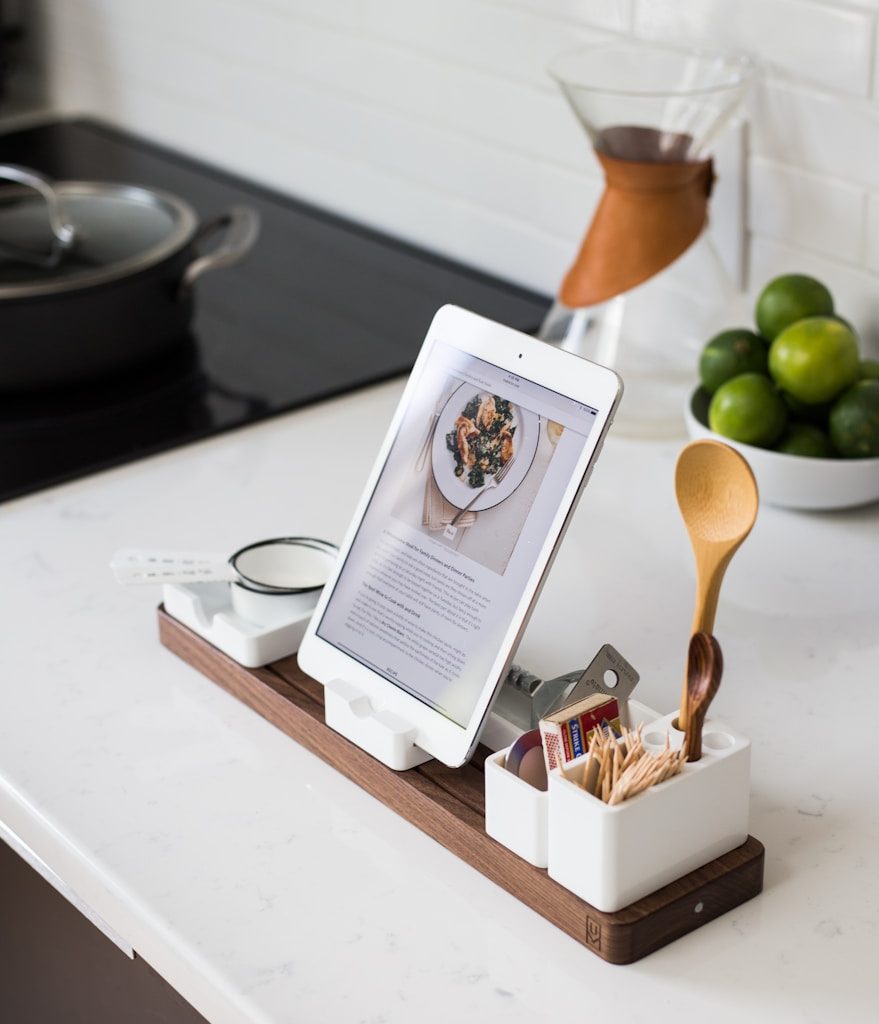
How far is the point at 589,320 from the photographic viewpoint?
4.69 feet

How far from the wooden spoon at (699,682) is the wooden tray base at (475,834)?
73 millimetres

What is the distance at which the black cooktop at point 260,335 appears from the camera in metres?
1.46

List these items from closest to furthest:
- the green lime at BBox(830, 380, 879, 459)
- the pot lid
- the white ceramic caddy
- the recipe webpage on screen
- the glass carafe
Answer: the white ceramic caddy, the recipe webpage on screen, the green lime at BBox(830, 380, 879, 459), the glass carafe, the pot lid

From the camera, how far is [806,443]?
1248 millimetres

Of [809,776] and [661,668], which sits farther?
[661,668]

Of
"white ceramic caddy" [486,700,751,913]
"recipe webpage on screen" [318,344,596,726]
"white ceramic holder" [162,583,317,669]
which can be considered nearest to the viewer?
"white ceramic caddy" [486,700,751,913]

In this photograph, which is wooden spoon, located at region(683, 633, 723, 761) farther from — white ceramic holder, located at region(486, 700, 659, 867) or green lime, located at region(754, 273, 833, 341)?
green lime, located at region(754, 273, 833, 341)

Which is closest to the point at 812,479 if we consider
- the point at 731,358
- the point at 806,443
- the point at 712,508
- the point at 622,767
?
the point at 806,443

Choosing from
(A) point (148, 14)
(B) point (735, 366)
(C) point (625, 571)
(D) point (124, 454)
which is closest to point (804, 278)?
(B) point (735, 366)

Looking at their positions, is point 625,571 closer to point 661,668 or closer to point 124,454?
point 661,668

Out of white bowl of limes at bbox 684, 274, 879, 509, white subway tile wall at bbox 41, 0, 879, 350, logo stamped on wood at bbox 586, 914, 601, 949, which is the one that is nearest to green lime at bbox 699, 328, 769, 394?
white bowl of limes at bbox 684, 274, 879, 509

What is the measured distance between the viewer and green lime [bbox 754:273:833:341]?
1.30 metres

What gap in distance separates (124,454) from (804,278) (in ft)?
2.15

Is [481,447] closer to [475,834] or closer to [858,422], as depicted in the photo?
[475,834]
